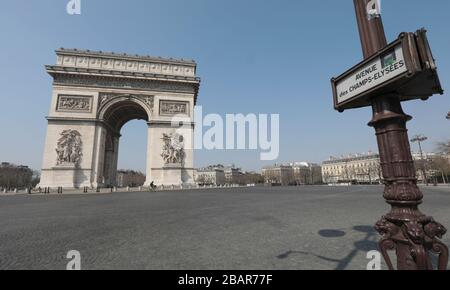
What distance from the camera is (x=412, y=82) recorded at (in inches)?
58.9

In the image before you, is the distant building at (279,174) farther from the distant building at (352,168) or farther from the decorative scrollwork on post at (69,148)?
the decorative scrollwork on post at (69,148)

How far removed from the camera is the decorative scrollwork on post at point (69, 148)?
23672 millimetres

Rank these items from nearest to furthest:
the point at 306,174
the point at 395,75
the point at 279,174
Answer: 1. the point at 395,75
2. the point at 306,174
3. the point at 279,174

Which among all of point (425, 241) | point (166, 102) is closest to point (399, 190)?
point (425, 241)

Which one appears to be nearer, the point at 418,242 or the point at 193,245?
the point at 418,242

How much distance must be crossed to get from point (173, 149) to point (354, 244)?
24.1m

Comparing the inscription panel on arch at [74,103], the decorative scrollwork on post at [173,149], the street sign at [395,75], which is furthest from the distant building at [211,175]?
the street sign at [395,75]

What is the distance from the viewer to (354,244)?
12.7 ft

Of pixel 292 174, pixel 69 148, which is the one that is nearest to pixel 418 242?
pixel 69 148

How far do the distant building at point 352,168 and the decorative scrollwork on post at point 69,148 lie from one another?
71.0 meters

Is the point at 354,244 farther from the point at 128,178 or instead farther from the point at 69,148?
the point at 128,178

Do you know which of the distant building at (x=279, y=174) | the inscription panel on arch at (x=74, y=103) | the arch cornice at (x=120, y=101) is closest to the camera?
the inscription panel on arch at (x=74, y=103)

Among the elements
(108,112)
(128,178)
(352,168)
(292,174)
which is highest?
(108,112)
